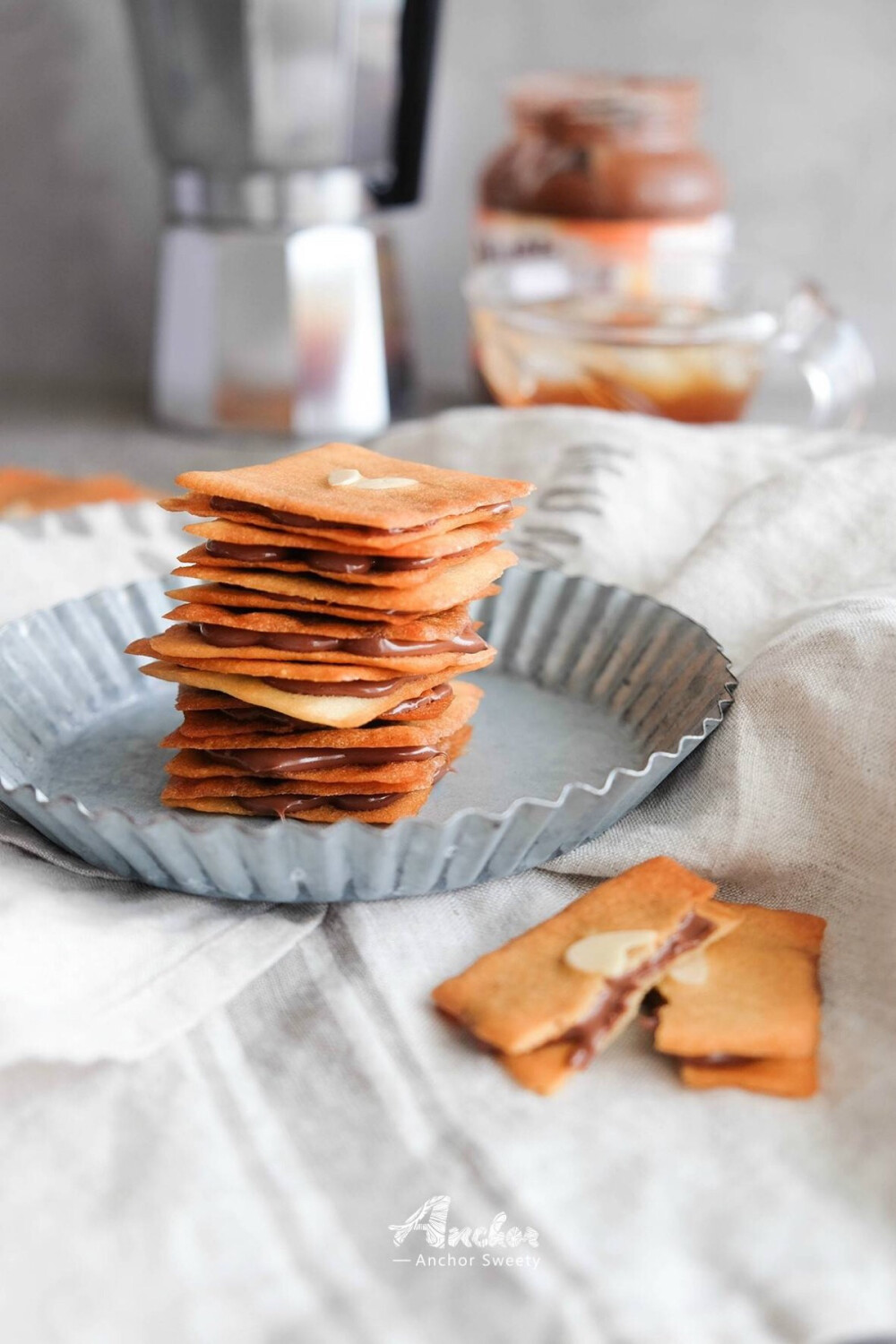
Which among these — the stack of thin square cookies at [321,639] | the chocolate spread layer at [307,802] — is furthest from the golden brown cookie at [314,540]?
the chocolate spread layer at [307,802]

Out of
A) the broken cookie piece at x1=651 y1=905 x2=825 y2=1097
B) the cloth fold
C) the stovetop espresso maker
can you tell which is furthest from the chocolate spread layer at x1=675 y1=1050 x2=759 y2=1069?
the stovetop espresso maker

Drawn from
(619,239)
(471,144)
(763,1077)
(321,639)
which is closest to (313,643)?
(321,639)

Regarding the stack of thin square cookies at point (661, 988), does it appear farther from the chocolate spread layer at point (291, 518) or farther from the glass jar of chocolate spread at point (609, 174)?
the glass jar of chocolate spread at point (609, 174)

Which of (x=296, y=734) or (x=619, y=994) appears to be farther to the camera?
(x=296, y=734)

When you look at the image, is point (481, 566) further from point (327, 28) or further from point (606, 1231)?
point (327, 28)

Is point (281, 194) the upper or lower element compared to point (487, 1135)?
upper

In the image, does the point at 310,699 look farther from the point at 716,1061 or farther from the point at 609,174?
the point at 609,174

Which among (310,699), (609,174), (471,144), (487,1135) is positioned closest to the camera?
(487,1135)
